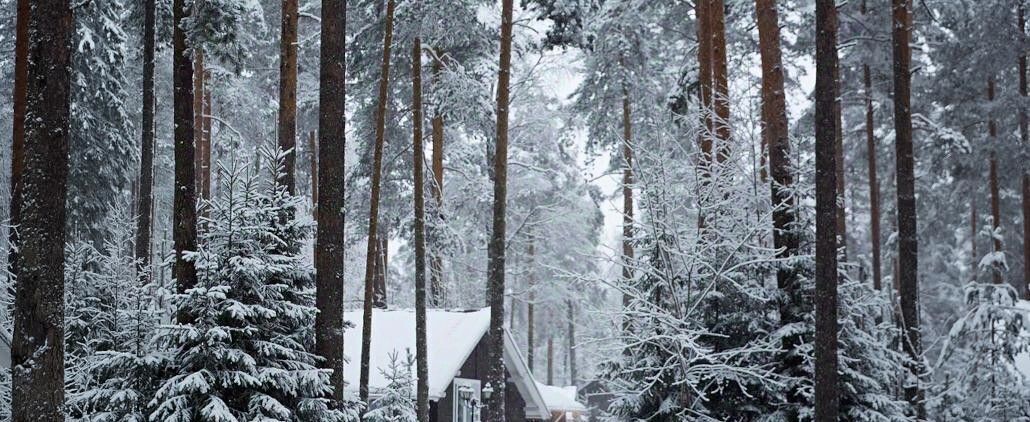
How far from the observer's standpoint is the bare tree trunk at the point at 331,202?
11156 millimetres

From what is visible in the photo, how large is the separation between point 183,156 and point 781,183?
7678 mm

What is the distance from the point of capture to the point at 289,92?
48.2 feet

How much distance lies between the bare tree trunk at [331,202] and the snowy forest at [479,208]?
3cm

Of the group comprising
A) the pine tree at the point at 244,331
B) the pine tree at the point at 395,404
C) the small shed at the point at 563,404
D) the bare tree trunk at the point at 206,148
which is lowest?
the small shed at the point at 563,404

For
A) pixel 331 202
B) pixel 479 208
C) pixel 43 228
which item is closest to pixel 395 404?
pixel 331 202

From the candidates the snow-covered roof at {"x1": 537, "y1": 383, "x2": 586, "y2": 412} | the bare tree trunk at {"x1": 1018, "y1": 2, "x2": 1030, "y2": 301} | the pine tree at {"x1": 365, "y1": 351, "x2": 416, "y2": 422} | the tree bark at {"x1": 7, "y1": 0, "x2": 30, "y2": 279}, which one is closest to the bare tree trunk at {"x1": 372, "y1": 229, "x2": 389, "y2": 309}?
the snow-covered roof at {"x1": 537, "y1": 383, "x2": 586, "y2": 412}

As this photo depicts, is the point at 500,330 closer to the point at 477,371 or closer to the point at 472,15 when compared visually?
the point at 472,15

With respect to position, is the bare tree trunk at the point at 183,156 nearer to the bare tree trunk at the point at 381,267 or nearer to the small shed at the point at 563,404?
the bare tree trunk at the point at 381,267

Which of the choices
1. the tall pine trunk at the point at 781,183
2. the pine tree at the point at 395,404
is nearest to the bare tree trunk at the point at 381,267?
the pine tree at the point at 395,404

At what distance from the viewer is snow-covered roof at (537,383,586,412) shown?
37781 mm

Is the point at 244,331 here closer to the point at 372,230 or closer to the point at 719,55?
the point at 372,230

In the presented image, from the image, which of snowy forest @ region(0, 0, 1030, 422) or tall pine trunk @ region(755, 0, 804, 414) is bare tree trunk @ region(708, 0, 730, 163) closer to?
snowy forest @ region(0, 0, 1030, 422)

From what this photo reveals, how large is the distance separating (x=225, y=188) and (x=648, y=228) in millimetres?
5495

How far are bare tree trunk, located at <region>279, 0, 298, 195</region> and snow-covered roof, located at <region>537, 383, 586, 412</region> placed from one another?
23.8 m
